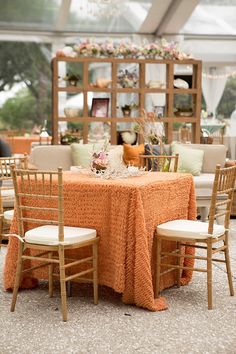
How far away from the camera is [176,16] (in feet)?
40.4

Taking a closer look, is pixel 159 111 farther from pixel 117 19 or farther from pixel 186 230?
pixel 186 230

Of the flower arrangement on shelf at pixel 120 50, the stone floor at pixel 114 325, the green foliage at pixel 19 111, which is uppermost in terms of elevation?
the flower arrangement on shelf at pixel 120 50

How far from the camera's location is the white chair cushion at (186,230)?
13.6ft

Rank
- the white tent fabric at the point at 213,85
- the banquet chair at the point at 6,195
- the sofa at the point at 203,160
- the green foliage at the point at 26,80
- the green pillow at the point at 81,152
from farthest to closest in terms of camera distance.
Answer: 1. the green foliage at the point at 26,80
2. the white tent fabric at the point at 213,85
3. the green pillow at the point at 81,152
4. the sofa at the point at 203,160
5. the banquet chair at the point at 6,195

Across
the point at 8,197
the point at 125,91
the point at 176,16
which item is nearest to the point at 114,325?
the point at 8,197

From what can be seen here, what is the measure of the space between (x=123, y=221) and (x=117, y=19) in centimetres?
975

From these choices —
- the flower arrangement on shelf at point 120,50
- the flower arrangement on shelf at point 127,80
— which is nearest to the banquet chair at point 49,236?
the flower arrangement on shelf at point 120,50

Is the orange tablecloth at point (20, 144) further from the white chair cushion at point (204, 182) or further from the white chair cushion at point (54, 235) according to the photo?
the white chair cushion at point (54, 235)

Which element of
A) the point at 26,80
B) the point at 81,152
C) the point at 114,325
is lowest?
the point at 114,325

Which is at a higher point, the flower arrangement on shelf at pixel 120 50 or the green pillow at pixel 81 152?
the flower arrangement on shelf at pixel 120 50

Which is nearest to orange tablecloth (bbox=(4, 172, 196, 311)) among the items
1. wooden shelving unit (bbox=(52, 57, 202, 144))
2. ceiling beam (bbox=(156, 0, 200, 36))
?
wooden shelving unit (bbox=(52, 57, 202, 144))

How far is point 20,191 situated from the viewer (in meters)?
4.42

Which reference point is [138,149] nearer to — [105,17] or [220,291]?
[220,291]

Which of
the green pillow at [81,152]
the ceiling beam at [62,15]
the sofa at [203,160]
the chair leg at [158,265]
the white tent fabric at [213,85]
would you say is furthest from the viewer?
the white tent fabric at [213,85]
